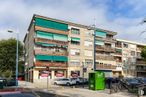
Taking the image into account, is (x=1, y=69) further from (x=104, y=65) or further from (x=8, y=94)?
(x=8, y=94)

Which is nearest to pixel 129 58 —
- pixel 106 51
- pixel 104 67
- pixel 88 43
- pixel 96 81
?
pixel 106 51

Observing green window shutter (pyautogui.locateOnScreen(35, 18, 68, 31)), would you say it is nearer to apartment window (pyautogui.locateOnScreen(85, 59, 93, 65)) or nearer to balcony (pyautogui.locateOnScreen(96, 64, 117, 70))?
apartment window (pyautogui.locateOnScreen(85, 59, 93, 65))

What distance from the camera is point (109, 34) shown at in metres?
79.1

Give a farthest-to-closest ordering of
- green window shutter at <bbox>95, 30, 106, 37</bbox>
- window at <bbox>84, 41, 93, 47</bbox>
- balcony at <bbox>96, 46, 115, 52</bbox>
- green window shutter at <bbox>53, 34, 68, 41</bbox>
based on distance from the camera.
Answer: green window shutter at <bbox>95, 30, 106, 37</bbox>
balcony at <bbox>96, 46, 115, 52</bbox>
window at <bbox>84, 41, 93, 47</bbox>
green window shutter at <bbox>53, 34, 68, 41</bbox>

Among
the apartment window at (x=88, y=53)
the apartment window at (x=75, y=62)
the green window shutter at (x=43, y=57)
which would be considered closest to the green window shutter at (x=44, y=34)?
the green window shutter at (x=43, y=57)

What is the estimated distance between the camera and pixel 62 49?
2539 inches

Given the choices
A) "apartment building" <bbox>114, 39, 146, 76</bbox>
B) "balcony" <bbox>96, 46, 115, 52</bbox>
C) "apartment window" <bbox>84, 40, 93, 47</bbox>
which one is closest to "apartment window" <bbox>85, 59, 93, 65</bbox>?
"apartment window" <bbox>84, 40, 93, 47</bbox>

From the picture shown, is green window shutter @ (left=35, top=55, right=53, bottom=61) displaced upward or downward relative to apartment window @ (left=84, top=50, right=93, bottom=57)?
downward

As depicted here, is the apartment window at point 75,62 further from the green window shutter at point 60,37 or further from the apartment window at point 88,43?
the green window shutter at point 60,37

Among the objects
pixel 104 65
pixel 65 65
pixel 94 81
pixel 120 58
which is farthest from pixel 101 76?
pixel 120 58

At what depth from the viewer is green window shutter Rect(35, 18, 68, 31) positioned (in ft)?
197

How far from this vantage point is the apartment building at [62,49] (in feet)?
195

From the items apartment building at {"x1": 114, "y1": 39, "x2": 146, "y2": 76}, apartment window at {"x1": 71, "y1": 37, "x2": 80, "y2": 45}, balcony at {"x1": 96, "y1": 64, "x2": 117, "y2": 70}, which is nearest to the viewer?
apartment window at {"x1": 71, "y1": 37, "x2": 80, "y2": 45}

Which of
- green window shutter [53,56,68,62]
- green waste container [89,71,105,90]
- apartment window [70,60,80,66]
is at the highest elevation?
green window shutter [53,56,68,62]
